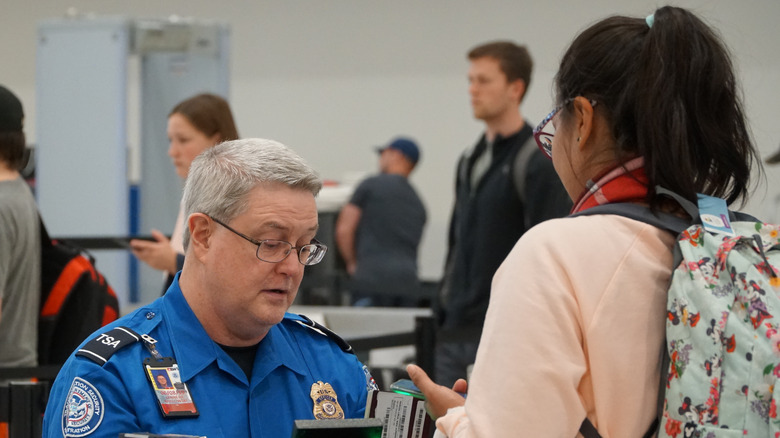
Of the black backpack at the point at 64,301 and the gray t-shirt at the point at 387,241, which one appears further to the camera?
the gray t-shirt at the point at 387,241

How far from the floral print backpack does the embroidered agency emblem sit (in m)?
0.69

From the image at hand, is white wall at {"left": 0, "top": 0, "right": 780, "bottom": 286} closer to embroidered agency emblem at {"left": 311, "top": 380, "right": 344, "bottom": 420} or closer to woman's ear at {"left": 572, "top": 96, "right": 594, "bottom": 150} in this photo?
embroidered agency emblem at {"left": 311, "top": 380, "right": 344, "bottom": 420}

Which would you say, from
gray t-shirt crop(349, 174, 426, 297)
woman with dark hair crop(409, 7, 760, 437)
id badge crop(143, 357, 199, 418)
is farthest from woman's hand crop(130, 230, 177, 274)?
gray t-shirt crop(349, 174, 426, 297)

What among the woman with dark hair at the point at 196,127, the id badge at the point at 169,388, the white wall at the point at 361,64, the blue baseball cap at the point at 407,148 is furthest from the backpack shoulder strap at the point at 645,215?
the white wall at the point at 361,64

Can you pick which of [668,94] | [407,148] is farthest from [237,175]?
[407,148]

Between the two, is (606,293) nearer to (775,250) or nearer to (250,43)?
(775,250)

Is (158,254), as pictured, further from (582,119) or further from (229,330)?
(582,119)

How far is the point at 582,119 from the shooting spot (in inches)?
51.8

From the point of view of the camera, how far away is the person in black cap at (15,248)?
9.21 ft

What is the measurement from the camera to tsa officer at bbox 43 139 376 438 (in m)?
1.61

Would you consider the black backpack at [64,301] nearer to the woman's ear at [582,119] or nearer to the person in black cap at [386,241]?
the woman's ear at [582,119]

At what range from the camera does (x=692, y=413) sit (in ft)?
3.75

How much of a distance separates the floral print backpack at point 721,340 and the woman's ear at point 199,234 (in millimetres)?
845

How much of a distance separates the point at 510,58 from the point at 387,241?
2.72 metres
